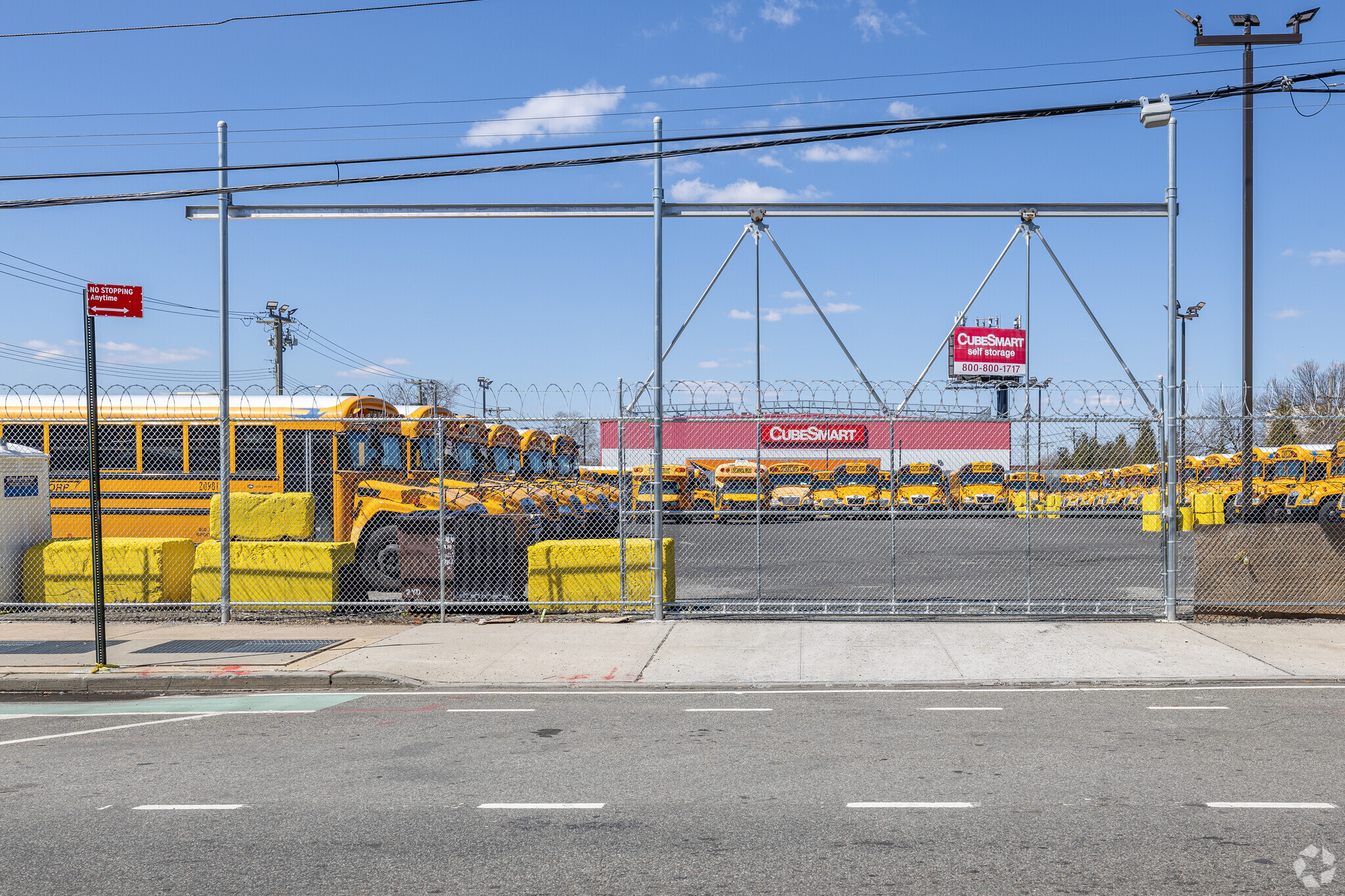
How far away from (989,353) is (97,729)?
60.3 meters

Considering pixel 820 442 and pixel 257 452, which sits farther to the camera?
pixel 820 442

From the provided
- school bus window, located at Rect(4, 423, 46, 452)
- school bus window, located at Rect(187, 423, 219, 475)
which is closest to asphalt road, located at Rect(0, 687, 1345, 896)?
school bus window, located at Rect(187, 423, 219, 475)

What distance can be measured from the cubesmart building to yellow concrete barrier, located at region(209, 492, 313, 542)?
6.56 meters

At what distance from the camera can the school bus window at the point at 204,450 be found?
14.6 meters

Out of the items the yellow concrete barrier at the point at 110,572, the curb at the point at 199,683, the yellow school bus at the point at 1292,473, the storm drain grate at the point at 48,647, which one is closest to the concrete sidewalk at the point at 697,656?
the curb at the point at 199,683

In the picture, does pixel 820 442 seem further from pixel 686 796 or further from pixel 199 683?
pixel 686 796

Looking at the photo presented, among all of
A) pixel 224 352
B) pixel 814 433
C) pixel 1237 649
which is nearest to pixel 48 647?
pixel 224 352

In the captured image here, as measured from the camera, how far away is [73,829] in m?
5.11

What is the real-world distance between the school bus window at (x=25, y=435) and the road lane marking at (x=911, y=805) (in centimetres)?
1537

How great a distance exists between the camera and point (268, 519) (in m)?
13.0

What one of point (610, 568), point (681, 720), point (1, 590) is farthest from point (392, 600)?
point (681, 720)

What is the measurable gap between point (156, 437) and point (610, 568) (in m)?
7.58

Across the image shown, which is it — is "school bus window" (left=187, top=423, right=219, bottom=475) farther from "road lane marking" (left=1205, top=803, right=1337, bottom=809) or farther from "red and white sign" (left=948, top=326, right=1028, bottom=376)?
"red and white sign" (left=948, top=326, right=1028, bottom=376)

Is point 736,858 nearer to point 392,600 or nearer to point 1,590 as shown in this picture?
point 392,600
